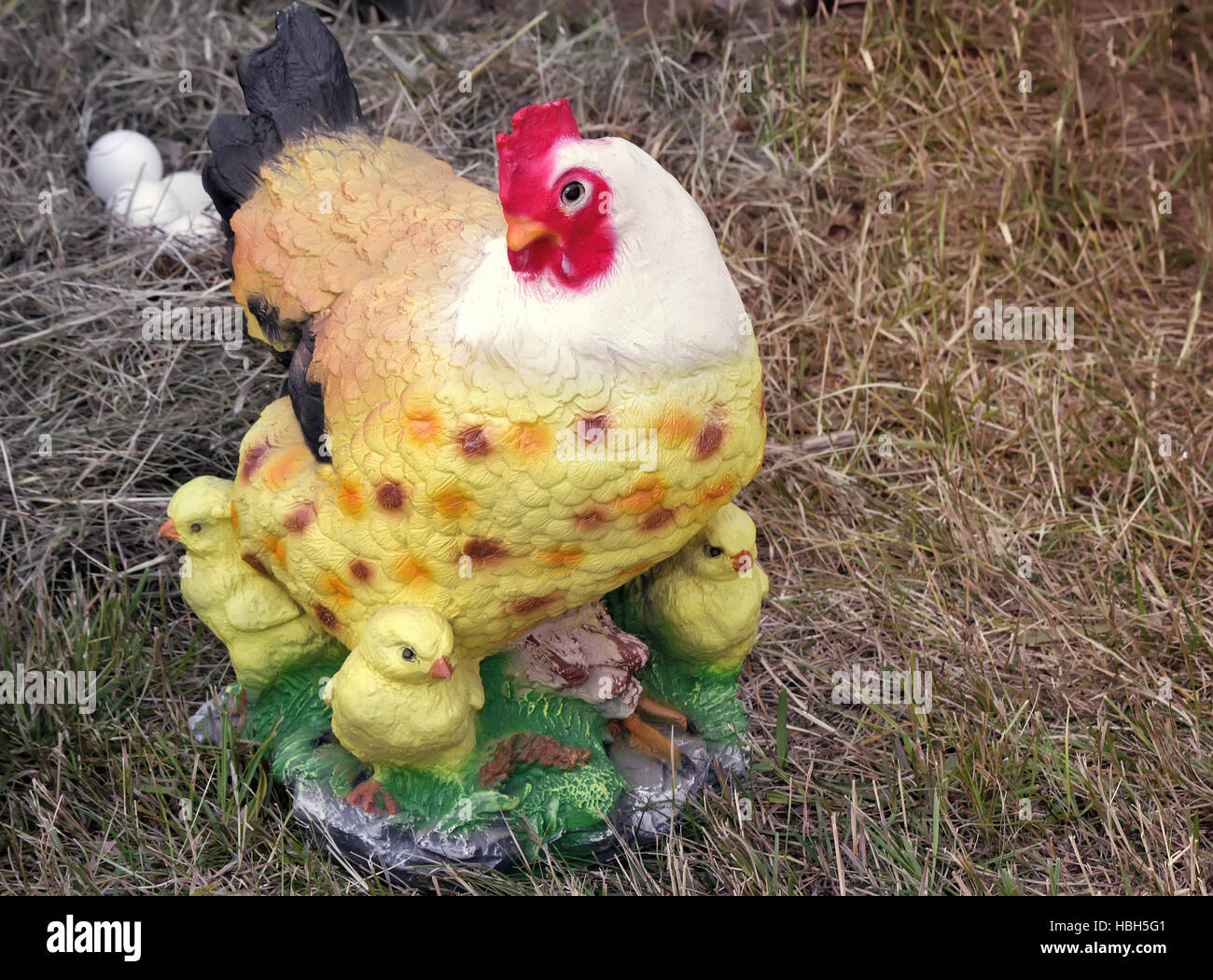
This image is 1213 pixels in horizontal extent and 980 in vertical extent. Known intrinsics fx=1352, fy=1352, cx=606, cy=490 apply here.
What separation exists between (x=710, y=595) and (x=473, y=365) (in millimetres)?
568

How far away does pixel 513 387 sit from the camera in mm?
1610

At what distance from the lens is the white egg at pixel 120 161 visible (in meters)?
2.98

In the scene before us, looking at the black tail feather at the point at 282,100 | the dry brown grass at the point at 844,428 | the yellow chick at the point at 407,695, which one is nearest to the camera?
the yellow chick at the point at 407,695

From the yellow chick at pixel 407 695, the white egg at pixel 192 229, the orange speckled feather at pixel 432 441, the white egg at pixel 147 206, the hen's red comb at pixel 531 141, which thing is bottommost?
the yellow chick at pixel 407 695

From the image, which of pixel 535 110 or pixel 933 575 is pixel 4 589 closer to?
pixel 535 110

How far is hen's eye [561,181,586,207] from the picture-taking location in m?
1.56

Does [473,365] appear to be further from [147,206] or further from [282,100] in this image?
[147,206]

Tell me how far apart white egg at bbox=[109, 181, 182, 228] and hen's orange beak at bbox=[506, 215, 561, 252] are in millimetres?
1639

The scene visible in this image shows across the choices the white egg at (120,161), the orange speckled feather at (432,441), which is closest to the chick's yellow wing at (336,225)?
the orange speckled feather at (432,441)

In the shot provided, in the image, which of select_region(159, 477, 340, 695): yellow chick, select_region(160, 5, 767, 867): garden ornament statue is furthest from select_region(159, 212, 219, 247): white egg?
select_region(159, 477, 340, 695): yellow chick

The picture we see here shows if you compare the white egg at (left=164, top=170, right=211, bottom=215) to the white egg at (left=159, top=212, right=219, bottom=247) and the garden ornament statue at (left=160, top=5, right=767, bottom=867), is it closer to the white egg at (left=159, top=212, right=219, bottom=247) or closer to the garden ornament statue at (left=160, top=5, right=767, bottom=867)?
the white egg at (left=159, top=212, right=219, bottom=247)

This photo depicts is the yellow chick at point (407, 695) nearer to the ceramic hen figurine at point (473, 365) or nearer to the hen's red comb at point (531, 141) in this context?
the ceramic hen figurine at point (473, 365)

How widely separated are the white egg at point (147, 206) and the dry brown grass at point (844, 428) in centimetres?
7

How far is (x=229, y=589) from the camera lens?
1942mm
